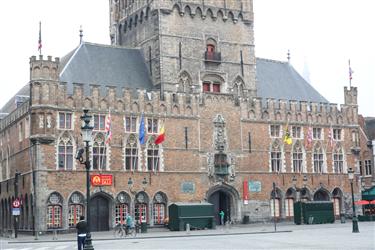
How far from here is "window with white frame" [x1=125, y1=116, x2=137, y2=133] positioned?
51.3 meters

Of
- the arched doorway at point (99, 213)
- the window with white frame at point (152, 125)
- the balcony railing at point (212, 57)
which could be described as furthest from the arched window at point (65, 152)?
the balcony railing at point (212, 57)

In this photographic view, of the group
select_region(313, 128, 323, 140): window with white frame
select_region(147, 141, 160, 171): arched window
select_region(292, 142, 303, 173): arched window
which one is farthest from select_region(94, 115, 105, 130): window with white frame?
select_region(313, 128, 323, 140): window with white frame

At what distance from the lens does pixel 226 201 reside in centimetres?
5644

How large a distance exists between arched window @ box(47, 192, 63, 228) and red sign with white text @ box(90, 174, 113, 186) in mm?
2857

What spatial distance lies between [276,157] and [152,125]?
43.3ft

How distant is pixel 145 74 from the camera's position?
185 ft

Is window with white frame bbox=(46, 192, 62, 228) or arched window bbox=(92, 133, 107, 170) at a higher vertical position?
arched window bbox=(92, 133, 107, 170)

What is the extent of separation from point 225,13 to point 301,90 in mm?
12200

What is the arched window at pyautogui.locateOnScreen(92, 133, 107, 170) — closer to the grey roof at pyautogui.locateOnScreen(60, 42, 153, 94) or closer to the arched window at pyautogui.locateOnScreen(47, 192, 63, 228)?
the arched window at pyautogui.locateOnScreen(47, 192, 63, 228)

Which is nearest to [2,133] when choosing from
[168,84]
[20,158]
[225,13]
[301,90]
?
[20,158]

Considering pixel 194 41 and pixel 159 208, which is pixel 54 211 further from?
pixel 194 41

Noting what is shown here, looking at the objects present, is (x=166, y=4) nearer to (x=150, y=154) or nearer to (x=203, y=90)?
(x=203, y=90)

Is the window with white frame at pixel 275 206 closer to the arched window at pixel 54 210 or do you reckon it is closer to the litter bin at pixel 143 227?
the litter bin at pixel 143 227

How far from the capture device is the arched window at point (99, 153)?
49344 mm
